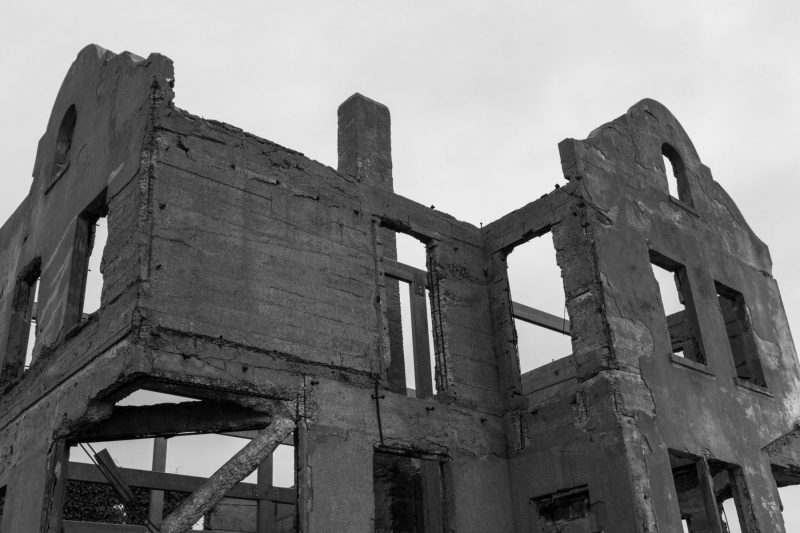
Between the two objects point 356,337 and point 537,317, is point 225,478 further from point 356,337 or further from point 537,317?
point 537,317

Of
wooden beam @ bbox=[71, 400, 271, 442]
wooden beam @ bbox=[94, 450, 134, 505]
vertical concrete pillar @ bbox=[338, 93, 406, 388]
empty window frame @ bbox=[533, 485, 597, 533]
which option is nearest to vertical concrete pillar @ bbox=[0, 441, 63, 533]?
wooden beam @ bbox=[71, 400, 271, 442]

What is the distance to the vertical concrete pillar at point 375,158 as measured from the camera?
14.2 m

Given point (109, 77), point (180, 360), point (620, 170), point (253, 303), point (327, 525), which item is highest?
point (109, 77)

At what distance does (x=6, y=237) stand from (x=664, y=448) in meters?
9.91

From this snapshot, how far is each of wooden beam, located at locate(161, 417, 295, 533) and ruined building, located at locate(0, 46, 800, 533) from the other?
0.02 metres

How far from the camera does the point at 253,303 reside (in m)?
9.62

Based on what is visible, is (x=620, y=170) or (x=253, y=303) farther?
(x=620, y=170)

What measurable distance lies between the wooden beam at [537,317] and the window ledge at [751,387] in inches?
238

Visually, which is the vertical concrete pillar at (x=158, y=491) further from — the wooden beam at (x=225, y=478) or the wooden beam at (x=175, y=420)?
the wooden beam at (x=225, y=478)

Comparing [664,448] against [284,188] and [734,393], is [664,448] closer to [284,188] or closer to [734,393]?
[734,393]

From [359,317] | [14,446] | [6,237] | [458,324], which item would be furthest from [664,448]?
[6,237]

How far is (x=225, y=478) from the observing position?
8625 millimetres

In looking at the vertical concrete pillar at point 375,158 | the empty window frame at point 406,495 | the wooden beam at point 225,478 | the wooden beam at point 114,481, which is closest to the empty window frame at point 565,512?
the empty window frame at point 406,495

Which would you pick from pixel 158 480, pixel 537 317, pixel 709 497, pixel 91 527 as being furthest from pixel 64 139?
pixel 537 317
